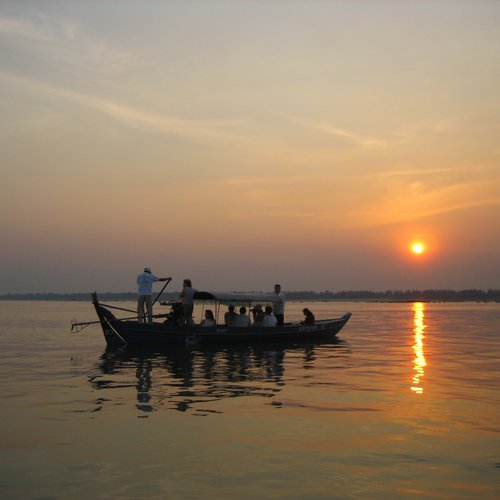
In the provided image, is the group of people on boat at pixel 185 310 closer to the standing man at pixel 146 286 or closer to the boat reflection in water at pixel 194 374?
the standing man at pixel 146 286

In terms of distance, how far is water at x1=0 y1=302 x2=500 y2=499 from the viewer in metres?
9.01

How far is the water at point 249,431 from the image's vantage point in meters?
9.01

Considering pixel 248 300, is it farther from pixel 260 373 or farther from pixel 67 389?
pixel 67 389

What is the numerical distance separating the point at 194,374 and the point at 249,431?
30.6 ft

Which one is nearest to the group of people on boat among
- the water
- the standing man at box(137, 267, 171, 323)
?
the standing man at box(137, 267, 171, 323)

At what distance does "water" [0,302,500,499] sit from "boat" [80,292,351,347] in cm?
538

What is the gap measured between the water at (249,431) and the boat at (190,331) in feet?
17.6

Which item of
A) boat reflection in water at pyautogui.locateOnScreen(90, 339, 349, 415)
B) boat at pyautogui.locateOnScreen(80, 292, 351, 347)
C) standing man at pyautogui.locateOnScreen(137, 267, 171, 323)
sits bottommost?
→ boat reflection in water at pyautogui.locateOnScreen(90, 339, 349, 415)

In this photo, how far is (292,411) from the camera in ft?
47.3

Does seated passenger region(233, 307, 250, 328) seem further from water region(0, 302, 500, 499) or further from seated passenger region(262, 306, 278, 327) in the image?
water region(0, 302, 500, 499)

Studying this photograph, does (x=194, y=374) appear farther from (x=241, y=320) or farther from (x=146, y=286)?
(x=241, y=320)

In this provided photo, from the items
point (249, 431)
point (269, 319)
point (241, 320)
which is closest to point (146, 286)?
point (241, 320)

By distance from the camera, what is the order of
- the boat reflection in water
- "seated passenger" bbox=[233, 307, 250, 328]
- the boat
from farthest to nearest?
1. "seated passenger" bbox=[233, 307, 250, 328]
2. the boat
3. the boat reflection in water

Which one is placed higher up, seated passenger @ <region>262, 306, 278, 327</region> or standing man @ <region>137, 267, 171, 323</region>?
standing man @ <region>137, 267, 171, 323</region>
